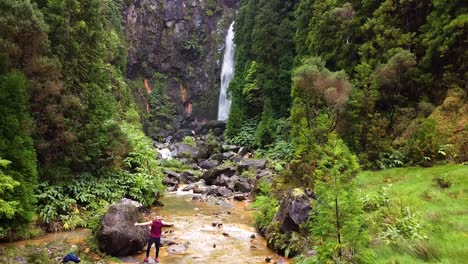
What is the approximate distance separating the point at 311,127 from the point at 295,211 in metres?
6.33

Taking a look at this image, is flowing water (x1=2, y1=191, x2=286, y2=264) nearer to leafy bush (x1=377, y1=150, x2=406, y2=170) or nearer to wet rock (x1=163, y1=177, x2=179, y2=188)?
wet rock (x1=163, y1=177, x2=179, y2=188)

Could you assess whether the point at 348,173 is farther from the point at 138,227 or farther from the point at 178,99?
the point at 178,99

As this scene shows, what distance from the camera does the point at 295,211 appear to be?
12.6m

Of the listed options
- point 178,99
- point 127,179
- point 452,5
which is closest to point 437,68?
point 452,5

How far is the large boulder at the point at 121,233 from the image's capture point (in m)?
11.6

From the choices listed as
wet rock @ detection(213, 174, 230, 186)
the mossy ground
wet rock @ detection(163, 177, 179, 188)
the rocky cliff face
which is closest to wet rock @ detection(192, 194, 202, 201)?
wet rock @ detection(213, 174, 230, 186)

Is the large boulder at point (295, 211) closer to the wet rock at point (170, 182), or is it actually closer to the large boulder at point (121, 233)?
the large boulder at point (121, 233)

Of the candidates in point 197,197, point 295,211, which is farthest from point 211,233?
point 197,197

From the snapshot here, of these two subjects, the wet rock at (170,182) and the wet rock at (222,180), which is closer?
the wet rock at (222,180)

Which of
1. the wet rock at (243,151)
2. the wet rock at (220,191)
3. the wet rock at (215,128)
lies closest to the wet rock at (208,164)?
the wet rock at (243,151)

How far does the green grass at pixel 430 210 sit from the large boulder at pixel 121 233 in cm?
685

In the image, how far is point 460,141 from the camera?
53.9ft

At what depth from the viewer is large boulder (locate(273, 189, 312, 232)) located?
12414 mm

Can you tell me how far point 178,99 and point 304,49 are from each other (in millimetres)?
31908
